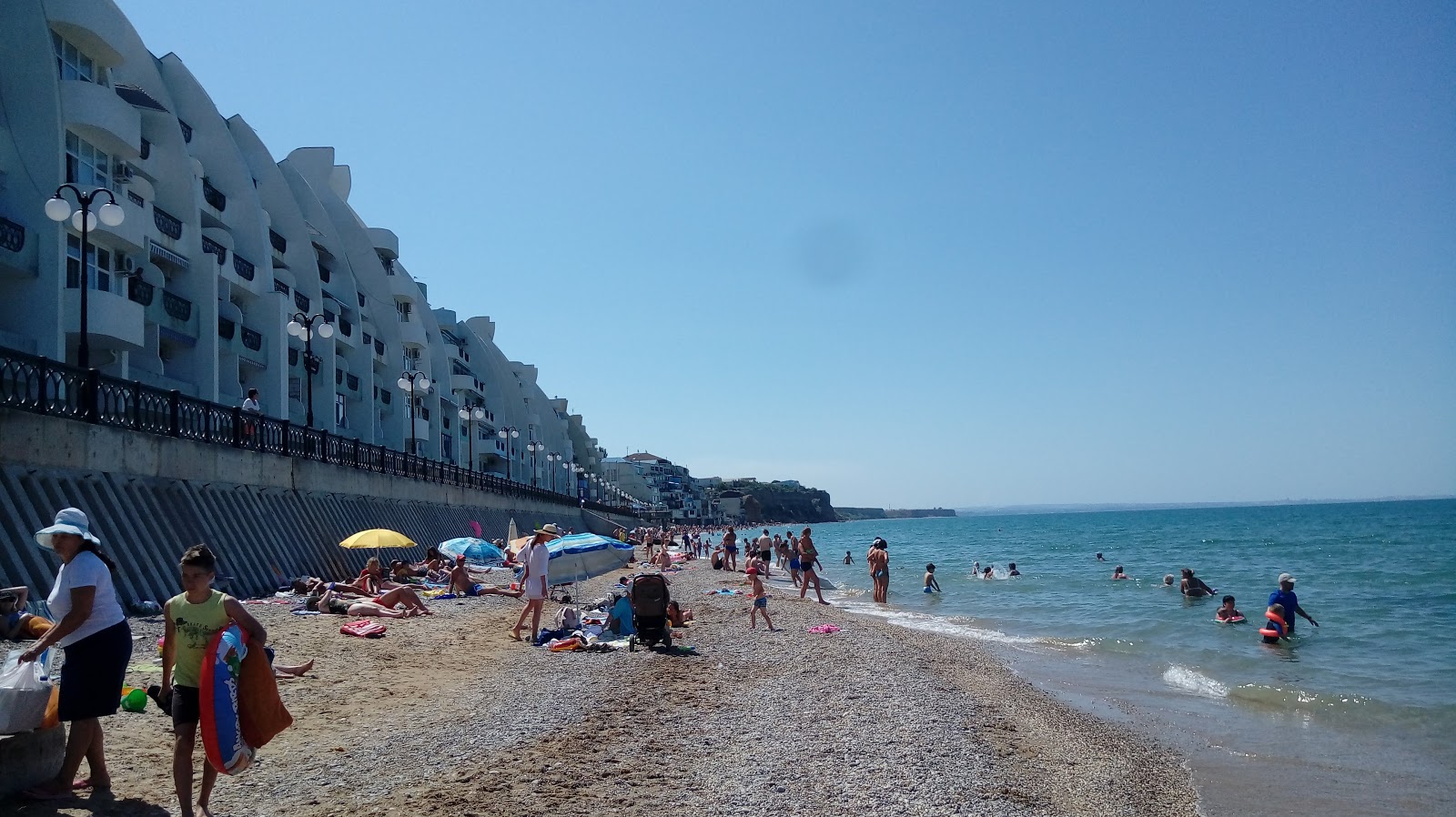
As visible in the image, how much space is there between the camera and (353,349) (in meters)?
42.6

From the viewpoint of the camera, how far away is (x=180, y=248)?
2798cm

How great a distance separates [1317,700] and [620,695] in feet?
28.4

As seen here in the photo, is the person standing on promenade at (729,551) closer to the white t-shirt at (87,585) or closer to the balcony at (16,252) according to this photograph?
the balcony at (16,252)

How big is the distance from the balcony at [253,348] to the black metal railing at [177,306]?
2924 mm

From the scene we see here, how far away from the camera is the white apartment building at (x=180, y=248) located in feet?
71.2

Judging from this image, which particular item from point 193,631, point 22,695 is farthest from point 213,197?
point 193,631

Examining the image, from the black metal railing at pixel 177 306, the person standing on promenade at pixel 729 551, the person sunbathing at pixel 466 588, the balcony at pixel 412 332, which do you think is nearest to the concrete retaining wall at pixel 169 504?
the person sunbathing at pixel 466 588

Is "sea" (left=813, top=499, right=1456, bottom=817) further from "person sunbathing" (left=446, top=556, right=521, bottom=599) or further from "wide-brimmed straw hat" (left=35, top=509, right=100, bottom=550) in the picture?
"person sunbathing" (left=446, top=556, right=521, bottom=599)

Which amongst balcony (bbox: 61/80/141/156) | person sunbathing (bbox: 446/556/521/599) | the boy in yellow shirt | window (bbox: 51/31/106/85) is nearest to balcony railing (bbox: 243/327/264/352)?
balcony (bbox: 61/80/141/156)

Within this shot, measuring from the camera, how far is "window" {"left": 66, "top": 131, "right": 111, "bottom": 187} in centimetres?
2309

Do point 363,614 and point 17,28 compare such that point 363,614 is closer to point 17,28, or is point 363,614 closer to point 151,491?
point 151,491

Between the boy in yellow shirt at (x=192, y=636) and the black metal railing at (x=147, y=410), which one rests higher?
the black metal railing at (x=147, y=410)

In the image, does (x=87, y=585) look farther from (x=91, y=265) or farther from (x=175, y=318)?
(x=175, y=318)

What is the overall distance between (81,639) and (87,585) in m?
0.32
